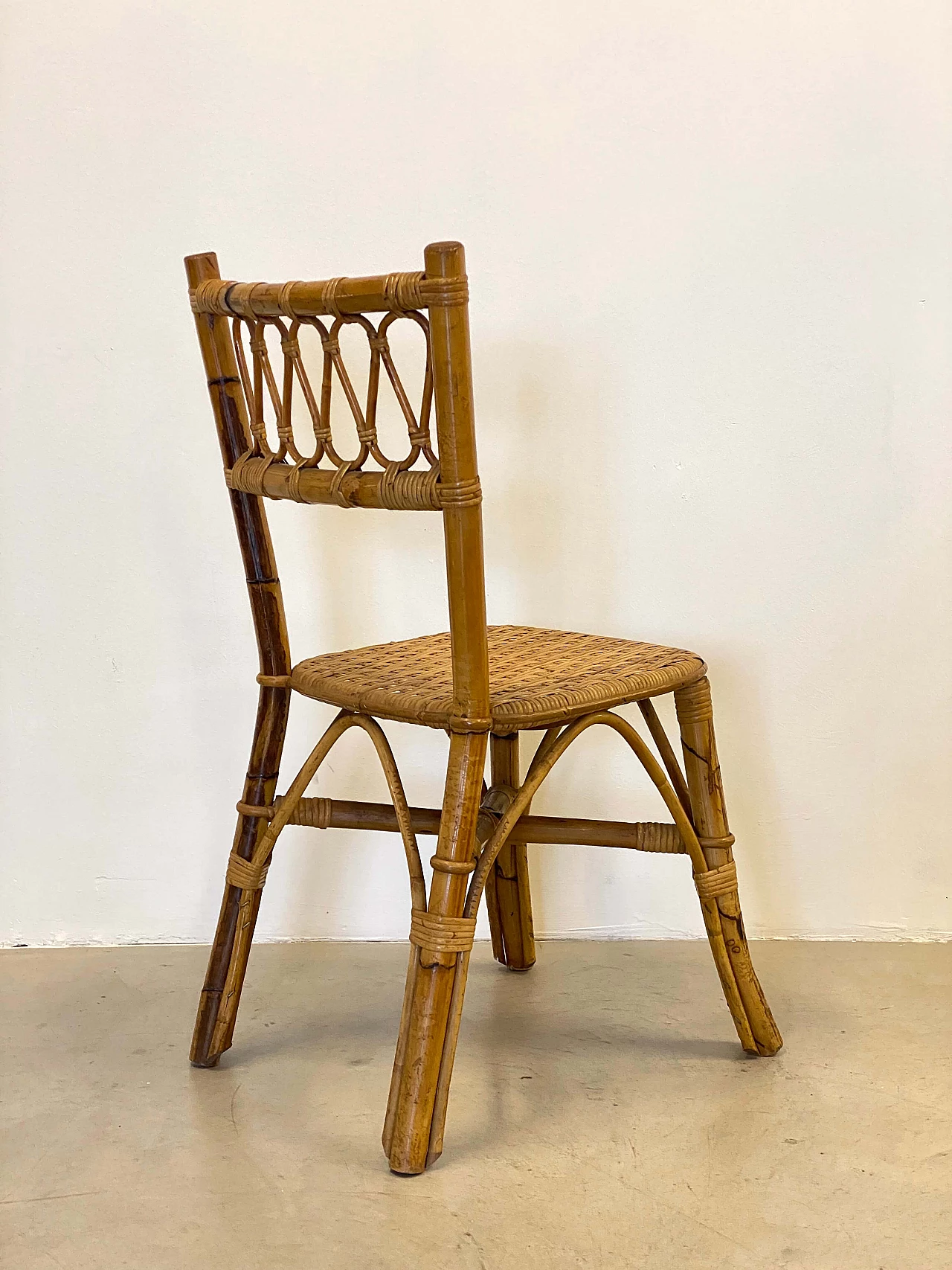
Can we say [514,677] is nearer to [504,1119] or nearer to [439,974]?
[439,974]

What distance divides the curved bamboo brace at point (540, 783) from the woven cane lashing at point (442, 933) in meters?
0.02

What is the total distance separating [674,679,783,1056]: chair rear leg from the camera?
4.73ft

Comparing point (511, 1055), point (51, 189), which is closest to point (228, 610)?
point (51, 189)

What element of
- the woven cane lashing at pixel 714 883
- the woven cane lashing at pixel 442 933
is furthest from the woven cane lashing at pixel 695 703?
the woven cane lashing at pixel 442 933

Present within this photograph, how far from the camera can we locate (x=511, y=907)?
1.73 meters

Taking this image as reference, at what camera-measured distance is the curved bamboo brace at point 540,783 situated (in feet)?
4.09

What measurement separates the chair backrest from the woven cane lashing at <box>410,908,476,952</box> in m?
0.18

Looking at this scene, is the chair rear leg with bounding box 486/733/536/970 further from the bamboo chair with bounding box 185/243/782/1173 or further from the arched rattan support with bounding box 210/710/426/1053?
the arched rattan support with bounding box 210/710/426/1053

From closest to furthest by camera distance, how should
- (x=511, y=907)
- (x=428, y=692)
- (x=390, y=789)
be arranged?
(x=428, y=692), (x=390, y=789), (x=511, y=907)

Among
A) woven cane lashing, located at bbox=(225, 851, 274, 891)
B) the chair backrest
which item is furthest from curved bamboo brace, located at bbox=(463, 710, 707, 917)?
woven cane lashing, located at bbox=(225, 851, 274, 891)

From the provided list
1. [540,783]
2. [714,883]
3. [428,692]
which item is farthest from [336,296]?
[714,883]

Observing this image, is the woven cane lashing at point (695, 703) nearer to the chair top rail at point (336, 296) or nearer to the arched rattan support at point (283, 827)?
the arched rattan support at point (283, 827)

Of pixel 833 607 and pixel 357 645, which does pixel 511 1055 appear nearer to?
pixel 357 645

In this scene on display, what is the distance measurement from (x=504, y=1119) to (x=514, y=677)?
46 cm
